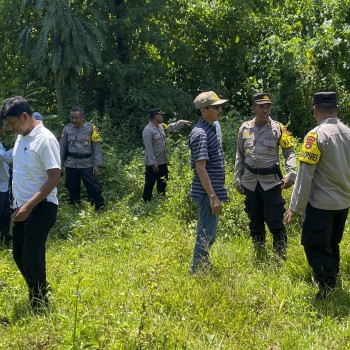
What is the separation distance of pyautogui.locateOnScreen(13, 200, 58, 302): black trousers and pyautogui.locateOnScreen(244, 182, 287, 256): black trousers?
6.78 ft

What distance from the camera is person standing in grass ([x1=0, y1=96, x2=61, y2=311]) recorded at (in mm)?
3809

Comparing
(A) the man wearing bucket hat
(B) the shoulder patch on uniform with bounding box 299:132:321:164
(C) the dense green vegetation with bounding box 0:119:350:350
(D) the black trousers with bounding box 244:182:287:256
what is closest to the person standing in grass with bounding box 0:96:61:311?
(C) the dense green vegetation with bounding box 0:119:350:350

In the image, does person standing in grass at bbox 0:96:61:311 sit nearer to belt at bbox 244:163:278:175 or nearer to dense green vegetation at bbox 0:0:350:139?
belt at bbox 244:163:278:175

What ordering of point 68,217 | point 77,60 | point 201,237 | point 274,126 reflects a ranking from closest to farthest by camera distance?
point 201,237 → point 274,126 → point 68,217 → point 77,60

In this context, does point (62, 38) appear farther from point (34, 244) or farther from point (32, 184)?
point (34, 244)

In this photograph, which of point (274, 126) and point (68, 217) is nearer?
point (274, 126)

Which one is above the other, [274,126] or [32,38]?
[32,38]

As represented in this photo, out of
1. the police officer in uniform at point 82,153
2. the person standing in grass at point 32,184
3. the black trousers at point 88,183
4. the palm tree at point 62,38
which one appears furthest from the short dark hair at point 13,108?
the palm tree at point 62,38

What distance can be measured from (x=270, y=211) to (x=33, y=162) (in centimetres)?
237

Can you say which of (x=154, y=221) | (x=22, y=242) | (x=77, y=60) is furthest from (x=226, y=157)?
(x=22, y=242)

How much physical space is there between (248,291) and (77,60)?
286 inches

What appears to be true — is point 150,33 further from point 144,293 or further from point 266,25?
point 144,293

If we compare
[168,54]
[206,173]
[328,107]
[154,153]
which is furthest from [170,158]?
[328,107]

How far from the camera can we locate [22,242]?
4.02 m
